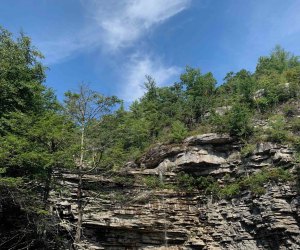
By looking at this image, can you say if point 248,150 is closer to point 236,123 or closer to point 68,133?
point 236,123

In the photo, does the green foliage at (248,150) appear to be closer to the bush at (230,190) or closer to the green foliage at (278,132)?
the green foliage at (278,132)

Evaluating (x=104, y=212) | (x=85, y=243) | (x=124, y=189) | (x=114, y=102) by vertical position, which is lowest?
(x=85, y=243)

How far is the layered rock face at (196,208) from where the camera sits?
1712cm

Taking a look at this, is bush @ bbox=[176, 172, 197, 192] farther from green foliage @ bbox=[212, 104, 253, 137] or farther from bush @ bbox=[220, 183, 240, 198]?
green foliage @ bbox=[212, 104, 253, 137]

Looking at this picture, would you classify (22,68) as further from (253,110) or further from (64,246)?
(253,110)

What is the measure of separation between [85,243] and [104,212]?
1900mm

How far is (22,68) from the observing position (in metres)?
15.9

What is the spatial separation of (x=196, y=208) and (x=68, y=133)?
10.7 meters

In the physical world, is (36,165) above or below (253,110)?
below

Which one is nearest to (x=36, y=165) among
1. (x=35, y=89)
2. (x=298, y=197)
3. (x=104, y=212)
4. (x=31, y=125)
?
(x=31, y=125)

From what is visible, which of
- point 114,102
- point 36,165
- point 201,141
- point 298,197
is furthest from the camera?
point 201,141

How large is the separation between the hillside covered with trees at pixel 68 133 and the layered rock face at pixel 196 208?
74 centimetres

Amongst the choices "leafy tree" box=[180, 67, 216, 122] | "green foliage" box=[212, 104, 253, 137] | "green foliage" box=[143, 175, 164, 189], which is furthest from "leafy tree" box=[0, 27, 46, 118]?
"leafy tree" box=[180, 67, 216, 122]

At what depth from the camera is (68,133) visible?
41.2ft
